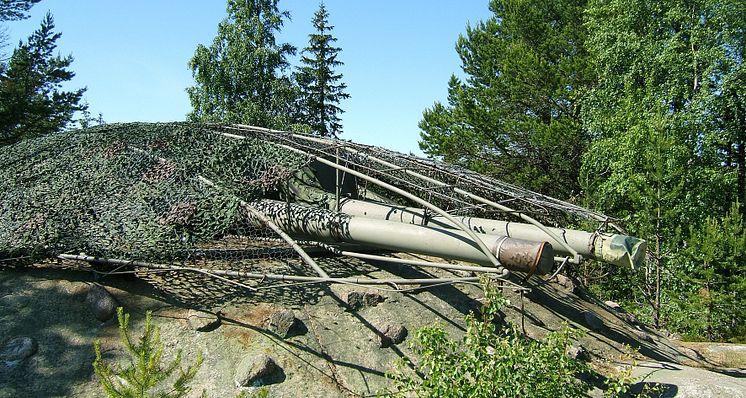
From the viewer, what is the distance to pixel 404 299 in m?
5.97

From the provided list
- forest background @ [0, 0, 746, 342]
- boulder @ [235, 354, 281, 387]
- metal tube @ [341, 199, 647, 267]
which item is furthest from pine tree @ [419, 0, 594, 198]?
boulder @ [235, 354, 281, 387]

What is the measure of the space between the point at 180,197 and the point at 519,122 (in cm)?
1240

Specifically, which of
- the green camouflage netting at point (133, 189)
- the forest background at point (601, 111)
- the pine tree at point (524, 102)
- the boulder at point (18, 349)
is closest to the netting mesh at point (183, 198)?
the green camouflage netting at point (133, 189)

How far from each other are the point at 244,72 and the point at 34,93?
254 inches

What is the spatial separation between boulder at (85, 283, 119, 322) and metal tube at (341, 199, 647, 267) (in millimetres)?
2602

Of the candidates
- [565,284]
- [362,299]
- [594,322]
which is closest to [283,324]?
[362,299]

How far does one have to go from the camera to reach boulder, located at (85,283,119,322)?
4.95 m

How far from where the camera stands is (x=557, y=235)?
5.11 meters

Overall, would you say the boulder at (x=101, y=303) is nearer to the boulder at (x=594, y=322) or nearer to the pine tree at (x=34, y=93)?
the boulder at (x=594, y=322)

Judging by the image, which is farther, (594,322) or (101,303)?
(594,322)

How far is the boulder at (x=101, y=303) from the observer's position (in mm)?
4949

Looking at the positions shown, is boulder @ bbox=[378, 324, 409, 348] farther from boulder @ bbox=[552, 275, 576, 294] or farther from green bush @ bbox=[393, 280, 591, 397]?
boulder @ bbox=[552, 275, 576, 294]

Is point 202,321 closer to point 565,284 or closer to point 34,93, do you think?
point 565,284

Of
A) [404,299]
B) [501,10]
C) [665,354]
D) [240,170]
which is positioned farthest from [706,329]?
[501,10]
